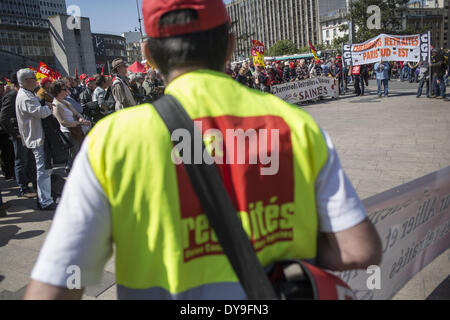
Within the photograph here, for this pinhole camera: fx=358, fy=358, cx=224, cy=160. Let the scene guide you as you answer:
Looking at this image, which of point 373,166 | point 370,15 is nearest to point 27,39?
point 370,15

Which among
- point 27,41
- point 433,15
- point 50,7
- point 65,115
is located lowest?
point 65,115

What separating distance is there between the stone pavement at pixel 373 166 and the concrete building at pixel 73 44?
46412 mm

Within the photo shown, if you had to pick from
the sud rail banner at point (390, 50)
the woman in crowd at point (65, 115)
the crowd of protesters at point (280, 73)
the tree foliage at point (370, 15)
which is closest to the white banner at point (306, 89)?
the crowd of protesters at point (280, 73)

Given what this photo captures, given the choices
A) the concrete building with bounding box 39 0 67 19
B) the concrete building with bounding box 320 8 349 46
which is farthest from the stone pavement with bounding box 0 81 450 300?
the concrete building with bounding box 320 8 349 46

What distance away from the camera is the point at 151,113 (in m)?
0.87

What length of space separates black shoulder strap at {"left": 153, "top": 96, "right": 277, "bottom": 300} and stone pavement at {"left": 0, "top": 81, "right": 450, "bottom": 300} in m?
2.19

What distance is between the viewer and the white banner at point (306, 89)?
14336 millimetres

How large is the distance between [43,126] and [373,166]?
16.4 ft

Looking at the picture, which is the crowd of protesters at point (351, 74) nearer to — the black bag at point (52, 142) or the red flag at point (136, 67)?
the red flag at point (136, 67)

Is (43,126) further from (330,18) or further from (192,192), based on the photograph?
(330,18)

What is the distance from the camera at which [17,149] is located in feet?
19.1

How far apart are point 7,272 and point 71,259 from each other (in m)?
3.08

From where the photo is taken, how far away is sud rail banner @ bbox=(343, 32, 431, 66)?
13.2 meters
